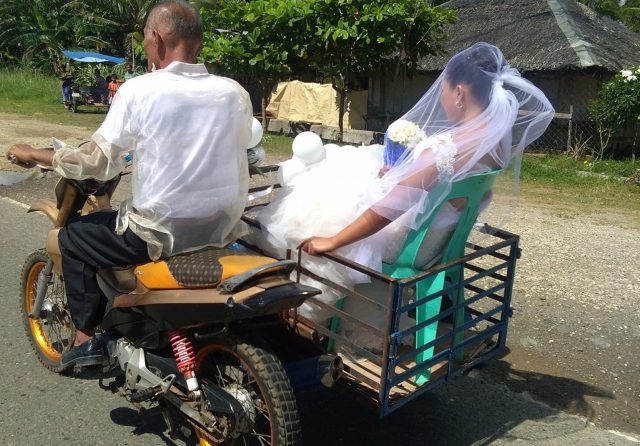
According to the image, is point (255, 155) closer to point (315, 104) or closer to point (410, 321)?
point (410, 321)

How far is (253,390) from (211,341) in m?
0.28

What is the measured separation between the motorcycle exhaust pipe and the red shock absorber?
40 centimetres

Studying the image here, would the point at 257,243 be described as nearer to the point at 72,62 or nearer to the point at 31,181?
the point at 31,181

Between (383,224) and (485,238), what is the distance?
3.95 feet

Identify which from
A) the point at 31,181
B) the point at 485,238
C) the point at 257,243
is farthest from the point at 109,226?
the point at 31,181

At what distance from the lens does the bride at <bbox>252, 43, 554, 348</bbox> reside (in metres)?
2.96

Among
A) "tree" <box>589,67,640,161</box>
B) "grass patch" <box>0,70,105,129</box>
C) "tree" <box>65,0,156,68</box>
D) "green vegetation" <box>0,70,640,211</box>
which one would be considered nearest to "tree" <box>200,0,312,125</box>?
"green vegetation" <box>0,70,640,211</box>

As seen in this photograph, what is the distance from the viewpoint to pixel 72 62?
29.3m

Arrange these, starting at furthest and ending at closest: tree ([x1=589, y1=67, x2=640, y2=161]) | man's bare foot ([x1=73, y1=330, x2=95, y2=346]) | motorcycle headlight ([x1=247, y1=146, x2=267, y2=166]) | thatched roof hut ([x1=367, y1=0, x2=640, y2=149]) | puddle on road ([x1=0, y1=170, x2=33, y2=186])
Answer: thatched roof hut ([x1=367, y1=0, x2=640, y2=149]) < tree ([x1=589, y1=67, x2=640, y2=161]) < puddle on road ([x1=0, y1=170, x2=33, y2=186]) < motorcycle headlight ([x1=247, y1=146, x2=267, y2=166]) < man's bare foot ([x1=73, y1=330, x2=95, y2=346])

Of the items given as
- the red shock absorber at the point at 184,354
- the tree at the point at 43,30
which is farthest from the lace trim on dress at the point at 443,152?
the tree at the point at 43,30

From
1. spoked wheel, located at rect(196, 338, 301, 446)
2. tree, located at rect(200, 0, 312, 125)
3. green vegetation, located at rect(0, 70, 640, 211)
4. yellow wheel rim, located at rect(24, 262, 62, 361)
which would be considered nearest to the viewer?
spoked wheel, located at rect(196, 338, 301, 446)

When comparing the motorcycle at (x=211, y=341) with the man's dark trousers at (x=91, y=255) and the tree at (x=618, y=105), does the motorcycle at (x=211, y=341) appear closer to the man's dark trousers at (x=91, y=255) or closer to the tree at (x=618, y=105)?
the man's dark trousers at (x=91, y=255)

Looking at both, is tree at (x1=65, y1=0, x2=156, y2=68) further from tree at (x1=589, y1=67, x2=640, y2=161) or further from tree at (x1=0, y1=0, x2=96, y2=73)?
tree at (x1=589, y1=67, x2=640, y2=161)

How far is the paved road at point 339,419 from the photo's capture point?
3.31m
